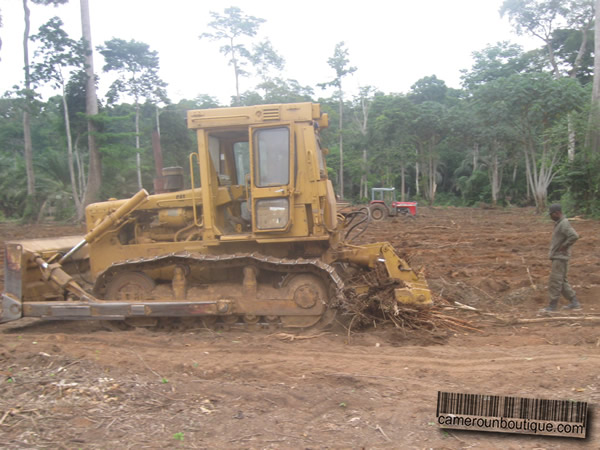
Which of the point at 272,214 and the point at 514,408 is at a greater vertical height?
the point at 272,214

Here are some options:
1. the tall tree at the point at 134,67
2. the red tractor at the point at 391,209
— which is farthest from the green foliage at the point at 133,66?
the red tractor at the point at 391,209

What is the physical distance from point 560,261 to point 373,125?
3409 cm

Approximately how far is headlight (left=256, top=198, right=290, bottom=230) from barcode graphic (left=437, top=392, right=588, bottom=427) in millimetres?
2863

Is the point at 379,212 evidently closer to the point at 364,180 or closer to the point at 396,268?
the point at 364,180

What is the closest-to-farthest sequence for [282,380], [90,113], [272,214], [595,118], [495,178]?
[282,380]
[272,214]
[595,118]
[90,113]
[495,178]

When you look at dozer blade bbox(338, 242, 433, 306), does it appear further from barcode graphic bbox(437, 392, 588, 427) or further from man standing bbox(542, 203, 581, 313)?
barcode graphic bbox(437, 392, 588, 427)

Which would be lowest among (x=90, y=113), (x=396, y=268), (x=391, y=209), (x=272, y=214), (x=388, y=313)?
(x=388, y=313)

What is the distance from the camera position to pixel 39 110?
26.4 m

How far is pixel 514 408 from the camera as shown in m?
3.74

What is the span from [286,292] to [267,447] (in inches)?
113

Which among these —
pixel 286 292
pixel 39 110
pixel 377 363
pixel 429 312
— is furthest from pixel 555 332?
pixel 39 110

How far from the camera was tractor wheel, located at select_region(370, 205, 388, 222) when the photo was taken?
995 inches

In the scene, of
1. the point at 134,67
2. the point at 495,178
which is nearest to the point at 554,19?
the point at 495,178

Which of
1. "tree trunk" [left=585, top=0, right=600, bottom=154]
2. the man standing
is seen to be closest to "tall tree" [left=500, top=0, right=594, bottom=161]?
"tree trunk" [left=585, top=0, right=600, bottom=154]
